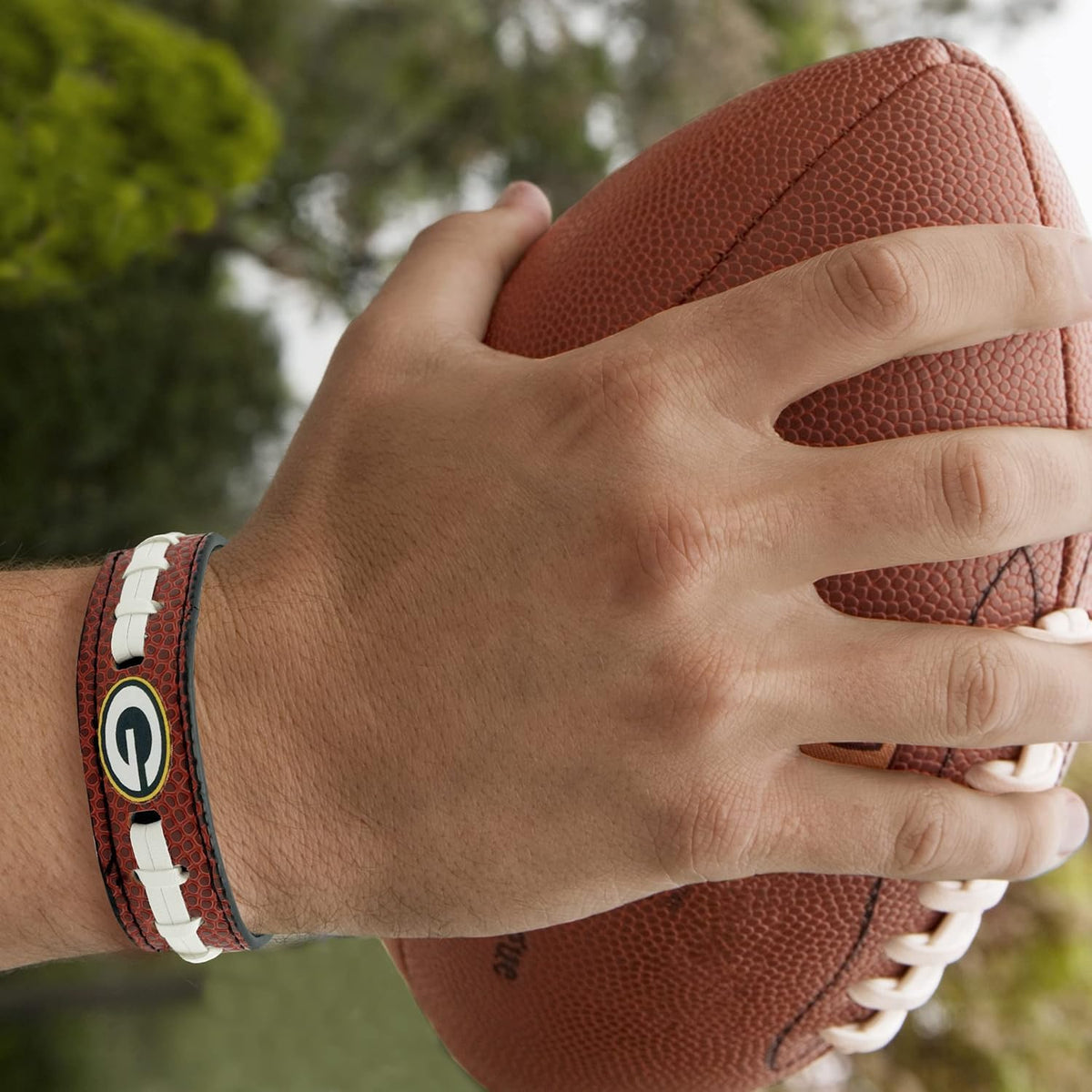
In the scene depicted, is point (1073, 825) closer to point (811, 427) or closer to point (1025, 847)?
point (1025, 847)

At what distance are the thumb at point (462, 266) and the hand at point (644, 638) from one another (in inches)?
6.1

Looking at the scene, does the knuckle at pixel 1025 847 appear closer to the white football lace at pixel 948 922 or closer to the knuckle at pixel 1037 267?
the white football lace at pixel 948 922

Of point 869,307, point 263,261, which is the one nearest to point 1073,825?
point 869,307

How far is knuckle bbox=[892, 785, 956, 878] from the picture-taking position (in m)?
0.71

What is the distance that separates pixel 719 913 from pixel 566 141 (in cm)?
423

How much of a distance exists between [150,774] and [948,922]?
1.98 feet

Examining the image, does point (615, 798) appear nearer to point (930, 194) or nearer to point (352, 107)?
point (930, 194)

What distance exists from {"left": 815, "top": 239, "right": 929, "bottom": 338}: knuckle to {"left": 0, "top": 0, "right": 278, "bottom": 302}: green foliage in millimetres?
2096

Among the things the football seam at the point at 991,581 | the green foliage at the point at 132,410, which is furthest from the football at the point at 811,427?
the green foliage at the point at 132,410

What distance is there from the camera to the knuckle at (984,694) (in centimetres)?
69

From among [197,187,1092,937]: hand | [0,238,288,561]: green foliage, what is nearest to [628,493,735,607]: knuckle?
[197,187,1092,937]: hand

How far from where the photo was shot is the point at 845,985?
87 centimetres

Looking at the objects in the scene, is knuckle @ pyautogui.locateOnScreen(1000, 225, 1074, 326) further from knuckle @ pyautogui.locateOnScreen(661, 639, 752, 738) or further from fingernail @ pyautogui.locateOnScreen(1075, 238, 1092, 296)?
knuckle @ pyautogui.locateOnScreen(661, 639, 752, 738)

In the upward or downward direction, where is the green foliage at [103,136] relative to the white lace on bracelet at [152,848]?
upward
